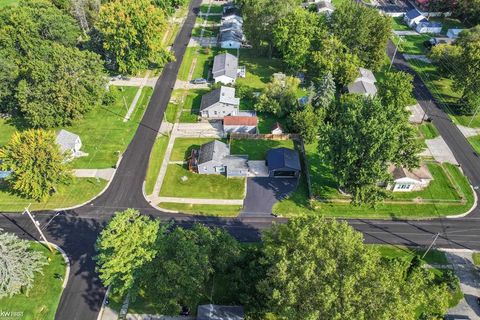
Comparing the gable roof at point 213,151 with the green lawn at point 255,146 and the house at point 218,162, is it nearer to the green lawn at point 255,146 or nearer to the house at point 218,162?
the house at point 218,162

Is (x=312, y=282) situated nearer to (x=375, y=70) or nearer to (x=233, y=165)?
(x=233, y=165)

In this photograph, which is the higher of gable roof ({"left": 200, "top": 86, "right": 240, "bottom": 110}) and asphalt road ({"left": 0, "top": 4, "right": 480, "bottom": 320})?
gable roof ({"left": 200, "top": 86, "right": 240, "bottom": 110})

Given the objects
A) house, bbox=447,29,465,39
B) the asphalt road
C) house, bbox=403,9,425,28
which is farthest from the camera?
house, bbox=403,9,425,28

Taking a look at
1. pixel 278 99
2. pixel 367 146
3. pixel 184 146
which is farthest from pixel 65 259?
pixel 278 99

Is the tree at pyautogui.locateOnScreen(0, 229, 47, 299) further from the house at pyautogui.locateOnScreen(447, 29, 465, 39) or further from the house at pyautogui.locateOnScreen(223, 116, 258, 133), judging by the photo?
the house at pyautogui.locateOnScreen(447, 29, 465, 39)

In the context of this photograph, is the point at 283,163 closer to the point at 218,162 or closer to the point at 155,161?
the point at 218,162

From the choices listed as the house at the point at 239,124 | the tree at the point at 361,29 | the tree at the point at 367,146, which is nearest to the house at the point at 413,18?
the tree at the point at 361,29

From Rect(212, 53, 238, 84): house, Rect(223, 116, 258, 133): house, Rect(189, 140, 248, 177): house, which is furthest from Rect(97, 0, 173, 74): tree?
Rect(189, 140, 248, 177): house
